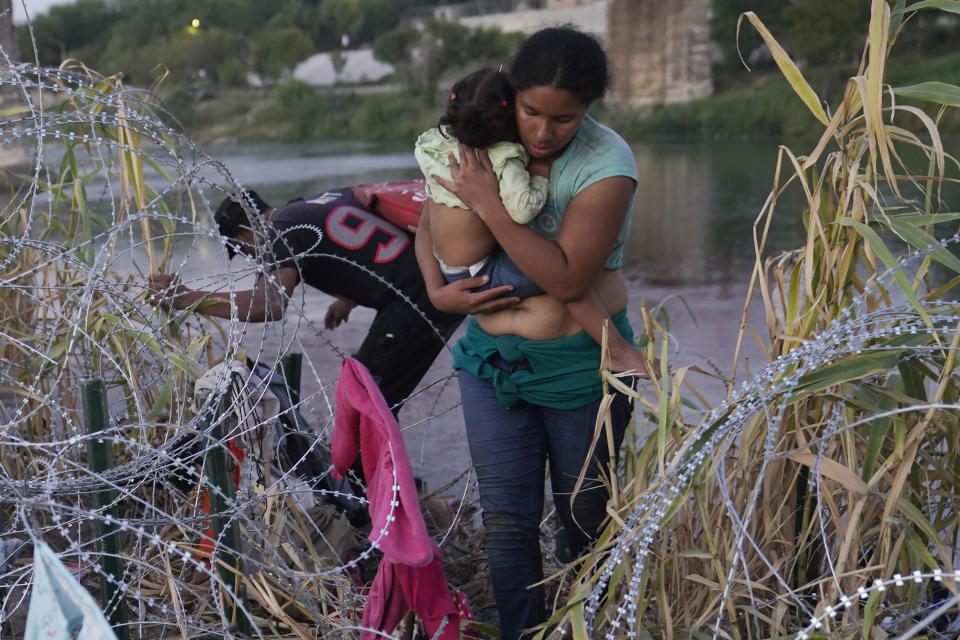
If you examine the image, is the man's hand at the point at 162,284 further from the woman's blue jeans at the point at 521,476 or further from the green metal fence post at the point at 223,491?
the woman's blue jeans at the point at 521,476

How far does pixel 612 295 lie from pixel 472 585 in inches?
37.7

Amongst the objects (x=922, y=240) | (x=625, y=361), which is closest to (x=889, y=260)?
(x=922, y=240)

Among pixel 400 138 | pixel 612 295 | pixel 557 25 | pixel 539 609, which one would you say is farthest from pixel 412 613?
pixel 400 138

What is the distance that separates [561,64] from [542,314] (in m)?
0.52

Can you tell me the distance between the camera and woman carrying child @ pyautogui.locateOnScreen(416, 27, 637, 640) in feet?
6.61

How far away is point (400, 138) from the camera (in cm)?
3025

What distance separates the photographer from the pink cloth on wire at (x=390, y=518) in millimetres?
2000

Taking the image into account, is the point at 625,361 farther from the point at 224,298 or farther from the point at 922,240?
the point at 224,298

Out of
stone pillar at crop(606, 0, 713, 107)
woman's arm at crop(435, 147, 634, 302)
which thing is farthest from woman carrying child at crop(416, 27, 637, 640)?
stone pillar at crop(606, 0, 713, 107)

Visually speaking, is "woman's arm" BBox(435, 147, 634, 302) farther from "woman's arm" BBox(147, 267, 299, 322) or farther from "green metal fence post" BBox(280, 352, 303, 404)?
"green metal fence post" BBox(280, 352, 303, 404)

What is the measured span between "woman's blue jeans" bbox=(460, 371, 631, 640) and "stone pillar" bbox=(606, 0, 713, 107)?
1123 inches

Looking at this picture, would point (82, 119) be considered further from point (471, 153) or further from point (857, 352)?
point (857, 352)

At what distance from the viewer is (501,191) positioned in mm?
2047

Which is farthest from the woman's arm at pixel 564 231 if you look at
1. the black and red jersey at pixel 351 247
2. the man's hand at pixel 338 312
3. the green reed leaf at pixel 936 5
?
the man's hand at pixel 338 312
